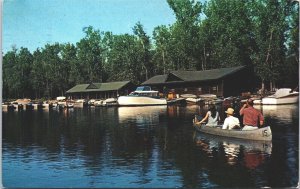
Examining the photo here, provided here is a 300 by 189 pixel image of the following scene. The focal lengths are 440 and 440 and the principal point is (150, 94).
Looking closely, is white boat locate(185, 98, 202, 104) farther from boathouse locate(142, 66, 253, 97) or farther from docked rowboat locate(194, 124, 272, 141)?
docked rowboat locate(194, 124, 272, 141)

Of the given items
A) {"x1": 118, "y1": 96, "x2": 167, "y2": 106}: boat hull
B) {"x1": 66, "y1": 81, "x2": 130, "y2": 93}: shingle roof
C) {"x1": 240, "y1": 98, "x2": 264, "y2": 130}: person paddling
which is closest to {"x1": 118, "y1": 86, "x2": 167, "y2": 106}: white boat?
{"x1": 118, "y1": 96, "x2": 167, "y2": 106}: boat hull

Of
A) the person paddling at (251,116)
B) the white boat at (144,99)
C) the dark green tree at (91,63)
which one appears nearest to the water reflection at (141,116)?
the white boat at (144,99)

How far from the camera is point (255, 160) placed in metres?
18.0

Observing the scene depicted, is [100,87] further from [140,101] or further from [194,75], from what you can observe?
[194,75]

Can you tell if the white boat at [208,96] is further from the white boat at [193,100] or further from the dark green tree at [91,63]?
the dark green tree at [91,63]

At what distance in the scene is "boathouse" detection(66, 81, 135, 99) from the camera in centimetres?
7844

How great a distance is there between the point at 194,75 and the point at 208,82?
3.48 m

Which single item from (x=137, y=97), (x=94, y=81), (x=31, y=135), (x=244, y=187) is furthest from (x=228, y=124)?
(x=94, y=81)

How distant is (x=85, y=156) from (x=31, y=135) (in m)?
10.4

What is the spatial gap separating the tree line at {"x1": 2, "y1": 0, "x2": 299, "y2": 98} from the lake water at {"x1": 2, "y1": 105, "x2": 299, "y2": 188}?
15.3ft

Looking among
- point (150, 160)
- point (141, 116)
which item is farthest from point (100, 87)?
point (150, 160)

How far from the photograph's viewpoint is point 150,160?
1848 cm

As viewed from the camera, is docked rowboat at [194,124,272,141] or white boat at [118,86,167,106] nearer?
docked rowboat at [194,124,272,141]

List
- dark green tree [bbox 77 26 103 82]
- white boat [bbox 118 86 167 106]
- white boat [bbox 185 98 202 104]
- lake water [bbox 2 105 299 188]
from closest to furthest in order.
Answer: lake water [bbox 2 105 299 188] → white boat [bbox 185 98 202 104] → white boat [bbox 118 86 167 106] → dark green tree [bbox 77 26 103 82]
